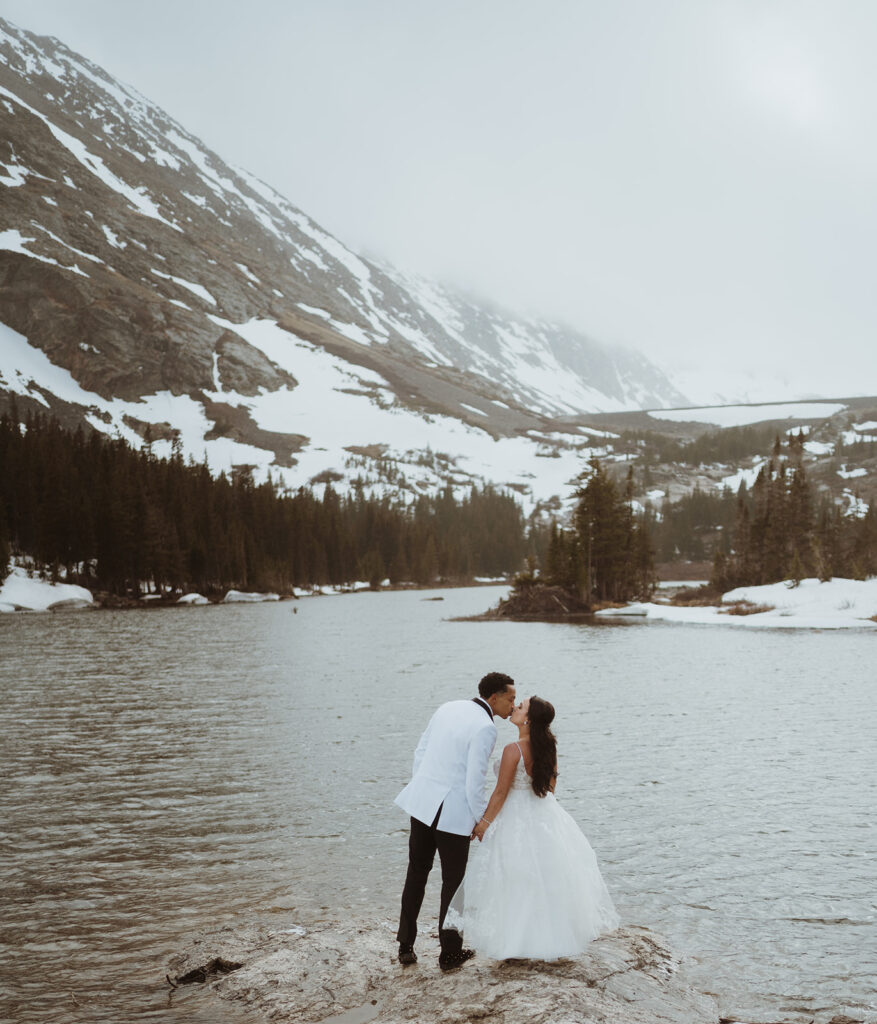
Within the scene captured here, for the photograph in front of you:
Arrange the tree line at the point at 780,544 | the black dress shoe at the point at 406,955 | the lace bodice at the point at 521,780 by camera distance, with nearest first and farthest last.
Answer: the lace bodice at the point at 521,780 < the black dress shoe at the point at 406,955 < the tree line at the point at 780,544

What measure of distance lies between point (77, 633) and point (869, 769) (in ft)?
153

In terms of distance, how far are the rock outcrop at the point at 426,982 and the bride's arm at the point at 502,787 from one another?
1.24 metres

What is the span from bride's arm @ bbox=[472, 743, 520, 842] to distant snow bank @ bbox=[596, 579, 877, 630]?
52704mm

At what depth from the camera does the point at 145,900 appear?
10.8 meters

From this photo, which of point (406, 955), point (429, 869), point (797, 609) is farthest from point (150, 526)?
point (429, 869)

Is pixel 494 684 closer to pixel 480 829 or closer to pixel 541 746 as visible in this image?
pixel 541 746

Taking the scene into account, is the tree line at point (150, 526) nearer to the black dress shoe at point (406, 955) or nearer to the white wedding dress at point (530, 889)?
the black dress shoe at point (406, 955)

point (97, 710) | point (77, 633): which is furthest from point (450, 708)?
point (77, 633)

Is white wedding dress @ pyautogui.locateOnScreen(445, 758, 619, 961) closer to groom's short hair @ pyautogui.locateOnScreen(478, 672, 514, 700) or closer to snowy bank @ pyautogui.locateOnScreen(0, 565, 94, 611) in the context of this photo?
groom's short hair @ pyautogui.locateOnScreen(478, 672, 514, 700)

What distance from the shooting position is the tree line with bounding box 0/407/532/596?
91312 mm

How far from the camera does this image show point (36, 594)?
77562 mm

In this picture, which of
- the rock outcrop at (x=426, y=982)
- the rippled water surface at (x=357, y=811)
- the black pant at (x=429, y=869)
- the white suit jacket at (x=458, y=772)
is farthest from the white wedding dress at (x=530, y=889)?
the rippled water surface at (x=357, y=811)

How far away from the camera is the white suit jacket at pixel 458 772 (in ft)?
26.3

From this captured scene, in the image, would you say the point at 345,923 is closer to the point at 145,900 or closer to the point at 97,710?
the point at 145,900
